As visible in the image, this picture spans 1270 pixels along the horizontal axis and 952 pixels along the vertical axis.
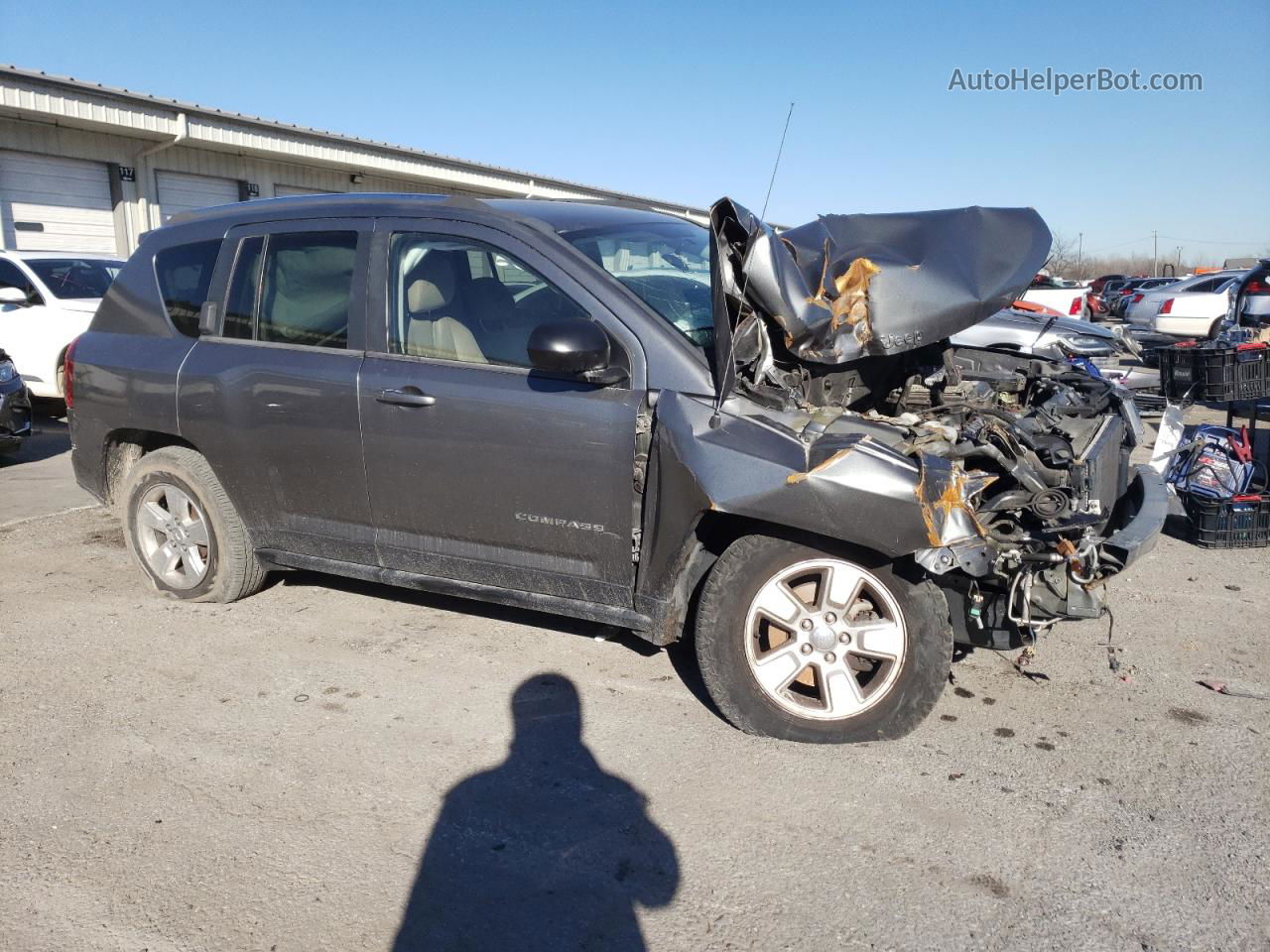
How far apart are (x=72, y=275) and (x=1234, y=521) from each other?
1133cm

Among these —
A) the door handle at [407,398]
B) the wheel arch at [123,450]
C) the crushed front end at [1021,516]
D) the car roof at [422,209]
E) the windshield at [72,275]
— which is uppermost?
the car roof at [422,209]

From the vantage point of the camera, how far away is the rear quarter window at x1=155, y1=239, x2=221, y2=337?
477 centimetres

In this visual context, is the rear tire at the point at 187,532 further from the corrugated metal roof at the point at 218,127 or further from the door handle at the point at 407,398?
the corrugated metal roof at the point at 218,127

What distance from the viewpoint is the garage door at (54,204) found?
48.3ft

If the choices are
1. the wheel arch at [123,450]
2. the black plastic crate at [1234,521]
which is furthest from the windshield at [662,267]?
the black plastic crate at [1234,521]

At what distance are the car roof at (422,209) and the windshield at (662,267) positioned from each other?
10cm

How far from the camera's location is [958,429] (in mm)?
3648

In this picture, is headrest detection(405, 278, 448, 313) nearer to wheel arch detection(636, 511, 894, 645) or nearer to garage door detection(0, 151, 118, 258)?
wheel arch detection(636, 511, 894, 645)

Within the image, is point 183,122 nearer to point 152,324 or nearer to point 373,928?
point 152,324

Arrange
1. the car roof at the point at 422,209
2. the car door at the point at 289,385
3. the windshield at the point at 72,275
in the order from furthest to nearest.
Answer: the windshield at the point at 72,275, the car door at the point at 289,385, the car roof at the point at 422,209

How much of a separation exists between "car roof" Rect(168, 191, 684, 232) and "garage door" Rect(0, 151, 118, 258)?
1171cm

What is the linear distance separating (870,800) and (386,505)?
2.29m

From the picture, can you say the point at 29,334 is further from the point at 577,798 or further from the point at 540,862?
the point at 540,862

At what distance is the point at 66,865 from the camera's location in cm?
291
